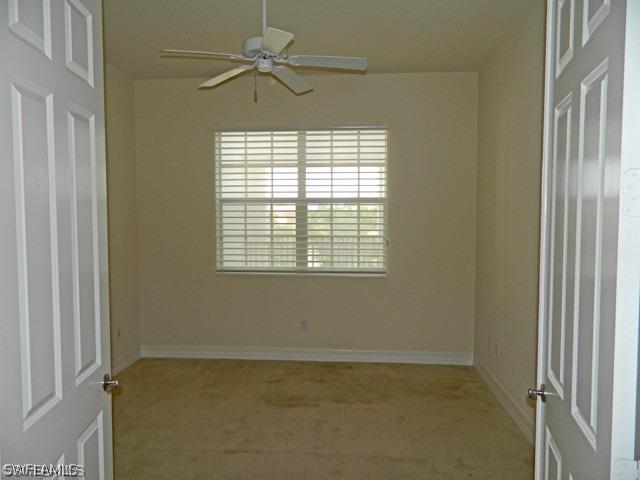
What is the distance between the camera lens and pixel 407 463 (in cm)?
285

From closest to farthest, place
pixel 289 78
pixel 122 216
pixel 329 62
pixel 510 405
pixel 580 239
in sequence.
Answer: pixel 580 239
pixel 329 62
pixel 289 78
pixel 510 405
pixel 122 216

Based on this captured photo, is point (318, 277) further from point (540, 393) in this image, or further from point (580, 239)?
point (580, 239)

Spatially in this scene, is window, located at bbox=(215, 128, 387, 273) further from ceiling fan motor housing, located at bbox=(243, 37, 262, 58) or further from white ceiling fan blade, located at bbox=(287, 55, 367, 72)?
ceiling fan motor housing, located at bbox=(243, 37, 262, 58)

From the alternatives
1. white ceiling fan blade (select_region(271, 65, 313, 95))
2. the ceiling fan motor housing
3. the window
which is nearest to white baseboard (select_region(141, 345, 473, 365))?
the window

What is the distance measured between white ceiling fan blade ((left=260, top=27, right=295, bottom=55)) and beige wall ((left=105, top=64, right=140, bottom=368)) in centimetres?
246

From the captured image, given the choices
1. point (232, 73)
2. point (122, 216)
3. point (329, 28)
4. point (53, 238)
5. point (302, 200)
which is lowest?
point (53, 238)

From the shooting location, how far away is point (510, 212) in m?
3.62

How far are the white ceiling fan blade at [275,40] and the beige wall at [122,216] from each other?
246cm

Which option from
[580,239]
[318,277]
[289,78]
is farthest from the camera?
[318,277]

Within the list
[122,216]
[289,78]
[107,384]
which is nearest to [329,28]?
[289,78]

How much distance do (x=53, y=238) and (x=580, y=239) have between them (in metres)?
1.44

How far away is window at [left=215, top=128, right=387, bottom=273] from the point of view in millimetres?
4723

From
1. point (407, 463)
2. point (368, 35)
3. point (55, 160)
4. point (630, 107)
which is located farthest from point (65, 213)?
point (368, 35)

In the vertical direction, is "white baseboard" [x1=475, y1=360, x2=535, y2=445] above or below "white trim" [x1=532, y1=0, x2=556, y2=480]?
below
